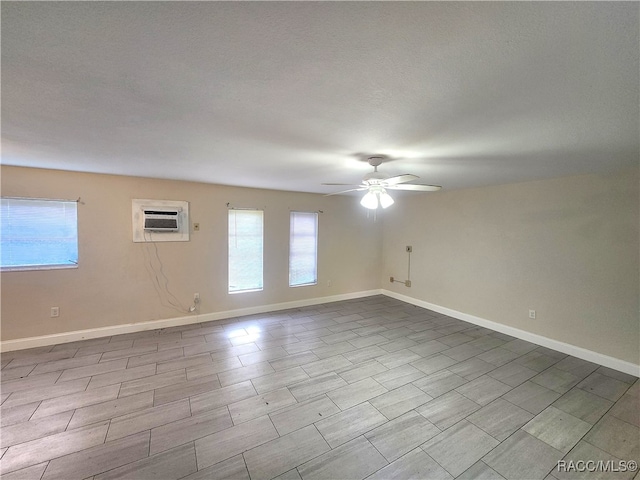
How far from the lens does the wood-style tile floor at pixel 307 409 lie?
173cm

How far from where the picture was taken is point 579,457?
1.82m

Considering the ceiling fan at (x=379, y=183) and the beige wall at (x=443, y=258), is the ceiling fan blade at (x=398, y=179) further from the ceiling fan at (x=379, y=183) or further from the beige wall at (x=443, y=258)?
the beige wall at (x=443, y=258)

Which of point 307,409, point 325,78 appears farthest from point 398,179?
point 307,409

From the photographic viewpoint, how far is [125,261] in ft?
12.1

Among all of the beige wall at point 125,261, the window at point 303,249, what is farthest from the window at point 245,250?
the window at point 303,249

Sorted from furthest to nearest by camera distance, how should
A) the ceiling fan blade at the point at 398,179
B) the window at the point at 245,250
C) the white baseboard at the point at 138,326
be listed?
1. the window at the point at 245,250
2. the white baseboard at the point at 138,326
3. the ceiling fan blade at the point at 398,179

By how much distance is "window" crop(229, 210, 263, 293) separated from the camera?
4.46 meters

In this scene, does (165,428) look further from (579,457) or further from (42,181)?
(42,181)

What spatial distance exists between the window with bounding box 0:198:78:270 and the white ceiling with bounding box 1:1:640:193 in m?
1.18

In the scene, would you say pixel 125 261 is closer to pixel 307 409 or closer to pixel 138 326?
pixel 138 326

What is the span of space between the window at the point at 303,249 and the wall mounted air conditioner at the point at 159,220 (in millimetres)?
1871

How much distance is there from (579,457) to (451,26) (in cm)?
285

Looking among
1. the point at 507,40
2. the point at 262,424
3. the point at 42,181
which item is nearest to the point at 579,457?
the point at 262,424

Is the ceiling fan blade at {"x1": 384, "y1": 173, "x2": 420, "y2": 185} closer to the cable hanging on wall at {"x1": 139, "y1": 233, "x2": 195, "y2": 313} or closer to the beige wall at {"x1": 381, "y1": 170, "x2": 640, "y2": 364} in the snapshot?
the beige wall at {"x1": 381, "y1": 170, "x2": 640, "y2": 364}
